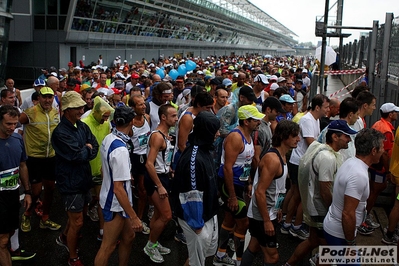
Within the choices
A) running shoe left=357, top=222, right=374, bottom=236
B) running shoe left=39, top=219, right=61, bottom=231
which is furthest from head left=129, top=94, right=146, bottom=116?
→ running shoe left=357, top=222, right=374, bottom=236

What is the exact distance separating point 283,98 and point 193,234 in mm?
4007

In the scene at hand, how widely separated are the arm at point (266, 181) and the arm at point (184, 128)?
5.29 feet

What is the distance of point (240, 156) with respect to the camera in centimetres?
498

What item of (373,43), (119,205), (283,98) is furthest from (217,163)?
(373,43)

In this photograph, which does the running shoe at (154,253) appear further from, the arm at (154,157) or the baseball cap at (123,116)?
the baseball cap at (123,116)

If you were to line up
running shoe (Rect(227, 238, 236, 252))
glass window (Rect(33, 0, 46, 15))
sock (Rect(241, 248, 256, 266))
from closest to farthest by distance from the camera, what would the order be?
sock (Rect(241, 248, 256, 266))
running shoe (Rect(227, 238, 236, 252))
glass window (Rect(33, 0, 46, 15))

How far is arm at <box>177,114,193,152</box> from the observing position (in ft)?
18.5

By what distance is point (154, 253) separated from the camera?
5.39 meters

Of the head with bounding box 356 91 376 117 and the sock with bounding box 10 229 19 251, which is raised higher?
the head with bounding box 356 91 376 117

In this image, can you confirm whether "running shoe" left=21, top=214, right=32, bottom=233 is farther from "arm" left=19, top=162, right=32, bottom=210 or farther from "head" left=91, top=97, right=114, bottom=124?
"head" left=91, top=97, right=114, bottom=124

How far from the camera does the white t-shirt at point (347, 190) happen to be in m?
3.76

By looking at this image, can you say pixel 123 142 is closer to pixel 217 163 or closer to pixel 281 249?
Answer: pixel 217 163

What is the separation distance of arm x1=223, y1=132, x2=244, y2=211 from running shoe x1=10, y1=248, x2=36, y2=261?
2567mm

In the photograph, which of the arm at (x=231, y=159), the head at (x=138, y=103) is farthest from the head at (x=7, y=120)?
the arm at (x=231, y=159)
